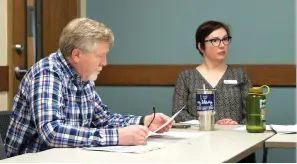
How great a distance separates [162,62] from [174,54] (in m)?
0.13

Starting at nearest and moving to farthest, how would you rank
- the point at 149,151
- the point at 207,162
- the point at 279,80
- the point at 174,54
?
the point at 207,162 < the point at 149,151 < the point at 279,80 < the point at 174,54

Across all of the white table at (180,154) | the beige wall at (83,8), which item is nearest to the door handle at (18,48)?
the beige wall at (83,8)

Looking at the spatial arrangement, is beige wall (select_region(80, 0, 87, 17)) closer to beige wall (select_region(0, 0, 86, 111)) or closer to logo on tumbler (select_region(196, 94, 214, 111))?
beige wall (select_region(0, 0, 86, 111))

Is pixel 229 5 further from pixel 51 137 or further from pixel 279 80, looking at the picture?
pixel 51 137

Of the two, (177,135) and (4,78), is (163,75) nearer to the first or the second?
(4,78)

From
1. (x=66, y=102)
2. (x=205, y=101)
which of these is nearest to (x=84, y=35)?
(x=66, y=102)

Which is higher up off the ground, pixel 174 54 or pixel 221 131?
pixel 174 54

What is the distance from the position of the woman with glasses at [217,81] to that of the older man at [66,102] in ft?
3.64

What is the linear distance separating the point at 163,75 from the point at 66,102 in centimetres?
228

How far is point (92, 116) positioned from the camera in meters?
2.55

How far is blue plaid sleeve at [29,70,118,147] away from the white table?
56 millimetres

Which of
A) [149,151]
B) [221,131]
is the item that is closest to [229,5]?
[221,131]

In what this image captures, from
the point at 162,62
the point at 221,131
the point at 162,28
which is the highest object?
the point at 162,28

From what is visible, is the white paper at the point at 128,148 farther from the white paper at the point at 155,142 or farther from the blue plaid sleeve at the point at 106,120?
the blue plaid sleeve at the point at 106,120
